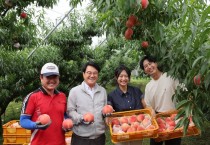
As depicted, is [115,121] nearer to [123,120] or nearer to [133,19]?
[123,120]

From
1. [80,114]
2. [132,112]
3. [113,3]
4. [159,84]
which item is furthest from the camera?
[159,84]

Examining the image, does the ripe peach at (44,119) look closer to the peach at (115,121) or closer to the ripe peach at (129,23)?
the peach at (115,121)

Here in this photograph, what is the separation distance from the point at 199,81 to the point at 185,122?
0.99ft

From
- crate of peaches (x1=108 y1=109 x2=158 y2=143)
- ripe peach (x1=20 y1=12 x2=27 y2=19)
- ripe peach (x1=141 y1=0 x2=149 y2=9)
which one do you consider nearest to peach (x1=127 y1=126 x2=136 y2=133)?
crate of peaches (x1=108 y1=109 x2=158 y2=143)

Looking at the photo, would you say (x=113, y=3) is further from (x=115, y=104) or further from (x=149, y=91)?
(x=149, y=91)

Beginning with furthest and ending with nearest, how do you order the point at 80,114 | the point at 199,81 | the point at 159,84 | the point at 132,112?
the point at 159,84 < the point at 132,112 < the point at 80,114 < the point at 199,81

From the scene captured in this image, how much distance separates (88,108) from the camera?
277 centimetres

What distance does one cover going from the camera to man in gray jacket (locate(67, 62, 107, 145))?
2.75 metres

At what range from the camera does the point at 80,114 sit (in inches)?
107

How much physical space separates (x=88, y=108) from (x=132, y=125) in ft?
1.46

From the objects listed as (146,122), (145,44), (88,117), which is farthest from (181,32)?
(88,117)

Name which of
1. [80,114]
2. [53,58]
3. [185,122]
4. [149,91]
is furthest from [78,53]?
[185,122]

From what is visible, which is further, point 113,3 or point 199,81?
point 113,3

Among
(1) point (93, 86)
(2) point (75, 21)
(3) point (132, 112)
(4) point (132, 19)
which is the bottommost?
(3) point (132, 112)
